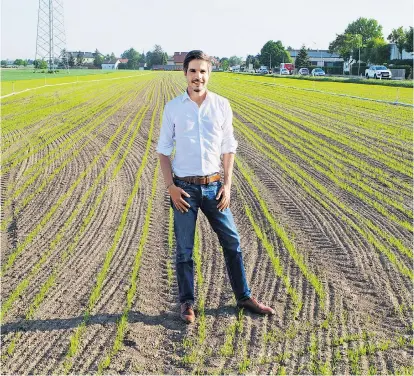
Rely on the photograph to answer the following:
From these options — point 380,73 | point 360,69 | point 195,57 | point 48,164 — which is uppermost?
point 360,69

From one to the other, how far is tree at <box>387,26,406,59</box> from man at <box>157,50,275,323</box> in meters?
67.4

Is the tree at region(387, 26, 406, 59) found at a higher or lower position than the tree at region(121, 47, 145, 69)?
lower

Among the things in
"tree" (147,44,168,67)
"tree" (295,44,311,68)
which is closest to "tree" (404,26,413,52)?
"tree" (295,44,311,68)

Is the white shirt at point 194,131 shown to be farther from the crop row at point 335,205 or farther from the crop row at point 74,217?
the crop row at point 335,205

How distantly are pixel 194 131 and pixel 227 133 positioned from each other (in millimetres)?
312

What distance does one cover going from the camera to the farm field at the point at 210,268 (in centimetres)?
416

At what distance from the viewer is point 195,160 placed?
14.5 ft

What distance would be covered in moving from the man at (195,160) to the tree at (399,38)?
6739cm

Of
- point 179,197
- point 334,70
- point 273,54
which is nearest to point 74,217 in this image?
point 179,197

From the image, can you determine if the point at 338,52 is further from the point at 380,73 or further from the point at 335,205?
the point at 335,205

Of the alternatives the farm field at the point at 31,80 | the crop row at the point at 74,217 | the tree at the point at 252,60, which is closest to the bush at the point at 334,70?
the tree at the point at 252,60

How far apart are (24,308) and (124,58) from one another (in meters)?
187

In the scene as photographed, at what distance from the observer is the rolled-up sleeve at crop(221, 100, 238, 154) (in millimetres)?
4449

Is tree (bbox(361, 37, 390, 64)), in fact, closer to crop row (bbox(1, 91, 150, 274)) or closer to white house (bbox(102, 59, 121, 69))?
crop row (bbox(1, 91, 150, 274))
